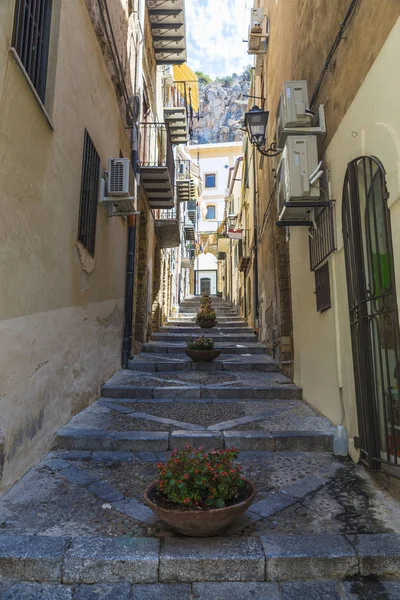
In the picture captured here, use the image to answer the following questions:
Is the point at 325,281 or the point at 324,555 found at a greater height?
the point at 325,281

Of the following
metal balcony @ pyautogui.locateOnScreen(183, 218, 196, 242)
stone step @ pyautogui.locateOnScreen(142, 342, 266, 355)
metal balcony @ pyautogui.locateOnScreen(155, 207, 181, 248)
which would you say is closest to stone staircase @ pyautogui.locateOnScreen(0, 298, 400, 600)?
stone step @ pyautogui.locateOnScreen(142, 342, 266, 355)

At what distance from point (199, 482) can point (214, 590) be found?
0.55 metres

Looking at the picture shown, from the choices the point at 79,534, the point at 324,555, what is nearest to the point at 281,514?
the point at 324,555

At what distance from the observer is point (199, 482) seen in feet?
8.12

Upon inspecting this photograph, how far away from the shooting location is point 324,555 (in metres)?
2.35

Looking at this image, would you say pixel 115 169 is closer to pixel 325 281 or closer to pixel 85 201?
pixel 85 201

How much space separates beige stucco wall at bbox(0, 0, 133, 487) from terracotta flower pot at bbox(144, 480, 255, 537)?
1462 mm

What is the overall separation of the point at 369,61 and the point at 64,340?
12.8ft

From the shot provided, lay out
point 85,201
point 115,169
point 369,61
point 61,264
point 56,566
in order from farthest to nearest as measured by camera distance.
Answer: point 115,169 < point 85,201 < point 61,264 < point 369,61 < point 56,566

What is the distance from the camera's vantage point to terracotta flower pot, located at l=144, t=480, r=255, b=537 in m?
2.41

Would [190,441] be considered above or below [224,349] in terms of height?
below

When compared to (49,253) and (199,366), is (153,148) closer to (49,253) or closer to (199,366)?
(199,366)

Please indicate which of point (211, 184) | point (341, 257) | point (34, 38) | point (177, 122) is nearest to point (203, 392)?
point (341, 257)

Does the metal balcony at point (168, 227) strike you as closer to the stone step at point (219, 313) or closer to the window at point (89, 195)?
the stone step at point (219, 313)
